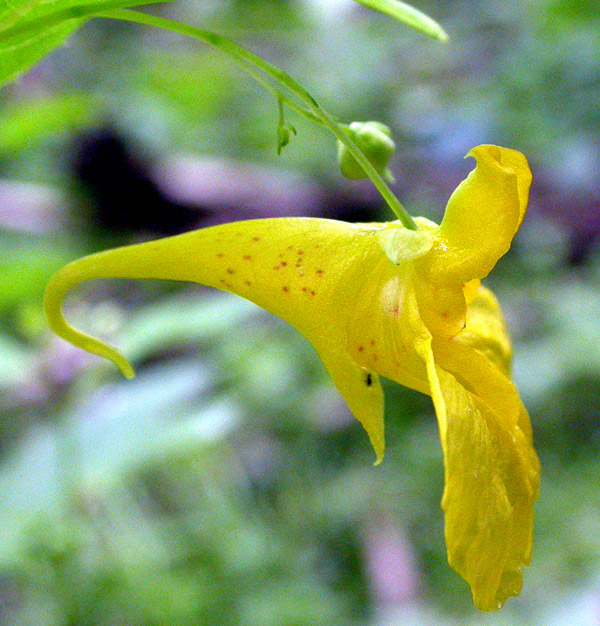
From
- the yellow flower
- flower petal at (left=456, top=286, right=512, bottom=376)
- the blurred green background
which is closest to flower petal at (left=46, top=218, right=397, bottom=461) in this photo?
the yellow flower

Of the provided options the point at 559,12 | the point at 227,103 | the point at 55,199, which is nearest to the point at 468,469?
the point at 559,12

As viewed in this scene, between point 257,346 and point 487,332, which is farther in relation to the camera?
point 257,346

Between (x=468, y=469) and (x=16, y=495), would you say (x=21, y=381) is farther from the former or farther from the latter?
(x=468, y=469)

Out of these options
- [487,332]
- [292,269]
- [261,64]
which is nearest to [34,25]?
[261,64]

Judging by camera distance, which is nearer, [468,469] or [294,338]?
[468,469]

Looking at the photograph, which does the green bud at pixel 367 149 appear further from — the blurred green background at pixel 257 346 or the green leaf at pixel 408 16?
the blurred green background at pixel 257 346

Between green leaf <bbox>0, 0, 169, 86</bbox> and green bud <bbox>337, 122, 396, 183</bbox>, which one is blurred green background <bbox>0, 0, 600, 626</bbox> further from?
green bud <bbox>337, 122, 396, 183</bbox>

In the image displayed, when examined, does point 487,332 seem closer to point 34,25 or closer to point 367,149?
point 367,149
